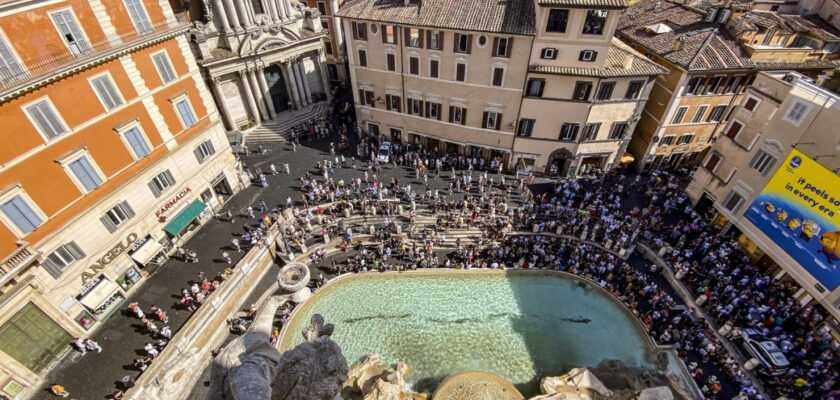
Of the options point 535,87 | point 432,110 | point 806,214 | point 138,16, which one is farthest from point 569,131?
point 138,16

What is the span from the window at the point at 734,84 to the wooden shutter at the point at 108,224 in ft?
161

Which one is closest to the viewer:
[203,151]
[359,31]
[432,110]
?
[203,151]

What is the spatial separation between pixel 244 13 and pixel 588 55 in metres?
31.8

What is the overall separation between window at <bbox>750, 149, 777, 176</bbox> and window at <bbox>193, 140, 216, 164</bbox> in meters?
41.4

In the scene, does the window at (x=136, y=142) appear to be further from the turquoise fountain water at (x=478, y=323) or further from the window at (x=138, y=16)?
the turquoise fountain water at (x=478, y=323)

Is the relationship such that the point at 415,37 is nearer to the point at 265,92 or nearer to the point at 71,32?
the point at 265,92

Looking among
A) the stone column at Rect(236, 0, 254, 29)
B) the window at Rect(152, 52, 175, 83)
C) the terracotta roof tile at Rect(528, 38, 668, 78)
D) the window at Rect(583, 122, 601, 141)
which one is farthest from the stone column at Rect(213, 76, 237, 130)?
the window at Rect(583, 122, 601, 141)

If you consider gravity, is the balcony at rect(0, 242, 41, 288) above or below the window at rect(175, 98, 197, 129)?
below

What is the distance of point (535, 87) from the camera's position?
31078 millimetres

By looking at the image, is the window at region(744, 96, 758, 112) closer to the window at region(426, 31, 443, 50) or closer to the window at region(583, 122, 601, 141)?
the window at region(583, 122, 601, 141)

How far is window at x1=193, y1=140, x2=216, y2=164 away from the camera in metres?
28.8

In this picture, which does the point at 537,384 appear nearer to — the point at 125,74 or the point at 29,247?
the point at 29,247

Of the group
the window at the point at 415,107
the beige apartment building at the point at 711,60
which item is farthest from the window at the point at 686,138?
the window at the point at 415,107

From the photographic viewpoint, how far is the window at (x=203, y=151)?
2884 cm
